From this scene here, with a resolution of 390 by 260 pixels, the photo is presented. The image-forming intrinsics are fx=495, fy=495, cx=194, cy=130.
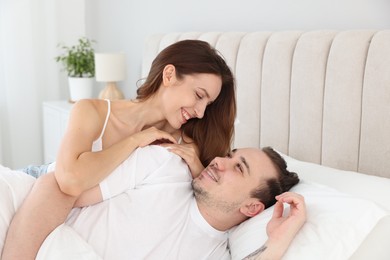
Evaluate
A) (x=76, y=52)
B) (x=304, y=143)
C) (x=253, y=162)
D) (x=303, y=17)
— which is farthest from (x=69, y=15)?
(x=253, y=162)

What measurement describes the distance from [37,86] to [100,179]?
2426 mm

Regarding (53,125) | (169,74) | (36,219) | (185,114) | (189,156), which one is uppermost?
(169,74)

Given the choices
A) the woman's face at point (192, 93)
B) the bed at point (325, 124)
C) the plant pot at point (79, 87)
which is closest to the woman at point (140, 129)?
the woman's face at point (192, 93)

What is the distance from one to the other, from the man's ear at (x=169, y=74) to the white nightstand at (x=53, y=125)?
1.68 m

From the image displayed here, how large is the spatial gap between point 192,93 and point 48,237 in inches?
24.7

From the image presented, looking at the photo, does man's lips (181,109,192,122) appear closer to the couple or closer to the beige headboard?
the couple

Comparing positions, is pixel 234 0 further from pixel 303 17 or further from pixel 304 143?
pixel 304 143

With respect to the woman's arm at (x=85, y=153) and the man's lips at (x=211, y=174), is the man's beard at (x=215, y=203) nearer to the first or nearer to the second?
the man's lips at (x=211, y=174)

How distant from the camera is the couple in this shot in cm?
139

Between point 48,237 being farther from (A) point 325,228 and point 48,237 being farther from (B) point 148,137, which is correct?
(A) point 325,228

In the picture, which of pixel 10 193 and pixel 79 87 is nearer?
pixel 10 193

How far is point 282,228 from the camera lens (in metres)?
1.25

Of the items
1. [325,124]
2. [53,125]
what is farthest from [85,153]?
[53,125]

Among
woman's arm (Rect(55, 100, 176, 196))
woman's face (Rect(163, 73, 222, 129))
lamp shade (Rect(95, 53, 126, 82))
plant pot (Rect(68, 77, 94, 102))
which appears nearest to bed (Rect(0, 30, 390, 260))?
woman's arm (Rect(55, 100, 176, 196))
